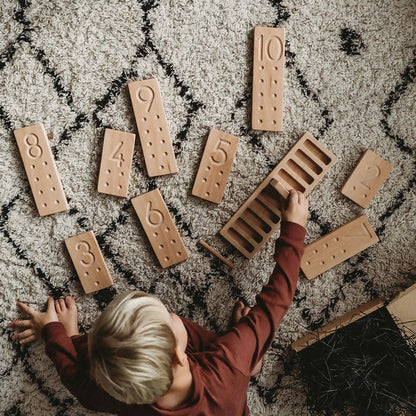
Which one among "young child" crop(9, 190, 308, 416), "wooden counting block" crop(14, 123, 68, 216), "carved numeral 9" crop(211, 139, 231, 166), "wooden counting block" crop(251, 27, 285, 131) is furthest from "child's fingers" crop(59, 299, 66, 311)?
"wooden counting block" crop(251, 27, 285, 131)

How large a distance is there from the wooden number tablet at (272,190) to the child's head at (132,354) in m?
0.32

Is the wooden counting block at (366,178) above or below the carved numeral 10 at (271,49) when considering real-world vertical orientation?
below

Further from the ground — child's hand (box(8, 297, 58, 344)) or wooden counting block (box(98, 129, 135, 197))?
wooden counting block (box(98, 129, 135, 197))

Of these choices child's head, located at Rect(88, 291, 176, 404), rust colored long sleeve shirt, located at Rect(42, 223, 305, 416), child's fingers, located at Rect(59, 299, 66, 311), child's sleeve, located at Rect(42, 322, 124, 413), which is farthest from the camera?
child's fingers, located at Rect(59, 299, 66, 311)

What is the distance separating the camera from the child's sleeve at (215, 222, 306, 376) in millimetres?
808

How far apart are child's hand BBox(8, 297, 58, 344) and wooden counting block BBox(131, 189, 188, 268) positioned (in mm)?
253

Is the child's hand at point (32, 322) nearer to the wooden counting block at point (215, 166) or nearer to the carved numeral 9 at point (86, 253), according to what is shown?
the carved numeral 9 at point (86, 253)

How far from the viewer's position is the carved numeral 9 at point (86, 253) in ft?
3.15

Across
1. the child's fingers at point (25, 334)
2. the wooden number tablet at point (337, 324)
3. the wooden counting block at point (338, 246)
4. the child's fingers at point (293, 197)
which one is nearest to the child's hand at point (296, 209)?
the child's fingers at point (293, 197)

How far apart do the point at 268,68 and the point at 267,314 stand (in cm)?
50

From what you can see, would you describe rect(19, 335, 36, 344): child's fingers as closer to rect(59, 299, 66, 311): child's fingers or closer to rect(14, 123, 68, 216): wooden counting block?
→ rect(59, 299, 66, 311): child's fingers

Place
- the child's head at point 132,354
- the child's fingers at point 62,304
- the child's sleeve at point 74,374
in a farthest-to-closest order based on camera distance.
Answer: the child's fingers at point 62,304 → the child's sleeve at point 74,374 → the child's head at point 132,354

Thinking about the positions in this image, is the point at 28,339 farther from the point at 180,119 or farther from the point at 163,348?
the point at 180,119

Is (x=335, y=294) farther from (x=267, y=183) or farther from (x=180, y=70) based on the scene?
(x=180, y=70)
